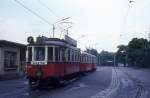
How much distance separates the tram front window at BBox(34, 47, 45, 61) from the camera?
24094 millimetres

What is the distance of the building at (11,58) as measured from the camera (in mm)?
38688

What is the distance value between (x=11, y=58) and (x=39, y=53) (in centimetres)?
1839

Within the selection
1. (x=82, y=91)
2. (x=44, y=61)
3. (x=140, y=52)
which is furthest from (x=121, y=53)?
(x=82, y=91)

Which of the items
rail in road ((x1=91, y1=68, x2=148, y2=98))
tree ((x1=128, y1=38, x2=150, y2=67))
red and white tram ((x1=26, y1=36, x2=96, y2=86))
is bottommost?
rail in road ((x1=91, y1=68, x2=148, y2=98))

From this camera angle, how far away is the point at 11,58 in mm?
42000

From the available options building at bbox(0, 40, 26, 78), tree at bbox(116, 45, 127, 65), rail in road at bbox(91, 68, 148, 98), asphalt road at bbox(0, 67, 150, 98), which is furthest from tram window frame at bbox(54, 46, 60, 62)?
tree at bbox(116, 45, 127, 65)

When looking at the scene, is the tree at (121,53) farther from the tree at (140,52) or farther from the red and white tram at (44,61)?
the red and white tram at (44,61)

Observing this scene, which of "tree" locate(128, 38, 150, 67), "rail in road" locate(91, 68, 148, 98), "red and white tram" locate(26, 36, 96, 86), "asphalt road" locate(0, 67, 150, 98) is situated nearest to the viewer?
"asphalt road" locate(0, 67, 150, 98)

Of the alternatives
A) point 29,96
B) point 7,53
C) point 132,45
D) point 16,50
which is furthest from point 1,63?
point 132,45

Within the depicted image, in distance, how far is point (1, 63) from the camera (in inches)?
1502

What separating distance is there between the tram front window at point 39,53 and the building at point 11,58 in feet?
46.9

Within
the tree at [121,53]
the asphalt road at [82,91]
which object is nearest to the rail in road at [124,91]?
the asphalt road at [82,91]

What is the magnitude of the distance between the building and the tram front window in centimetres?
1430

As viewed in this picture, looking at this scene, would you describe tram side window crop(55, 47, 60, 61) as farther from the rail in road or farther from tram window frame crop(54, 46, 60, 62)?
the rail in road
